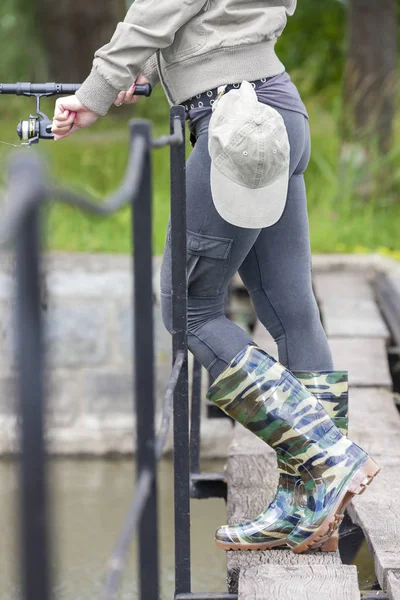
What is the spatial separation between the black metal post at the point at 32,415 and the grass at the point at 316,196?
3.75 metres

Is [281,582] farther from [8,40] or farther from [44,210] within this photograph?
[8,40]

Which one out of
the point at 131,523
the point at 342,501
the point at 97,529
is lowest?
the point at 97,529

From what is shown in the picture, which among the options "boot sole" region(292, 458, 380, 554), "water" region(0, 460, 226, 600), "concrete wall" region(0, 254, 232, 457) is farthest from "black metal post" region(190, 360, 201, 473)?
"concrete wall" region(0, 254, 232, 457)

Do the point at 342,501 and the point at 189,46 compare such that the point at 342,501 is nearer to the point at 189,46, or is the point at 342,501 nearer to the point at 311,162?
the point at 189,46

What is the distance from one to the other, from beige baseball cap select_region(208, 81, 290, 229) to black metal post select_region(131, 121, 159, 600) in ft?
1.21

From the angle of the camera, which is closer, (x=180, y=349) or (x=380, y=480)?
(x=180, y=349)

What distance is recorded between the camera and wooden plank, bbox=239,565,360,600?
1719 mm

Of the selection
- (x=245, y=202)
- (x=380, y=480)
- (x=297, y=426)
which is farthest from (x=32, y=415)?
(x=380, y=480)

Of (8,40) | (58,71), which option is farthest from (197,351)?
(8,40)

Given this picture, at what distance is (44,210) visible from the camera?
0.81 metres

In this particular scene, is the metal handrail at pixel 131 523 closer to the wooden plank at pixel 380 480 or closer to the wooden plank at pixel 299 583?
the wooden plank at pixel 299 583

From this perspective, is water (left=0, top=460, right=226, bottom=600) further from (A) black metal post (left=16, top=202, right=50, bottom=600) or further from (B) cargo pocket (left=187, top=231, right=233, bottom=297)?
(A) black metal post (left=16, top=202, right=50, bottom=600)

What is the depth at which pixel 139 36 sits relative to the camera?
1.69 meters

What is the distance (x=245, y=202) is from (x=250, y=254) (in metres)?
0.21
